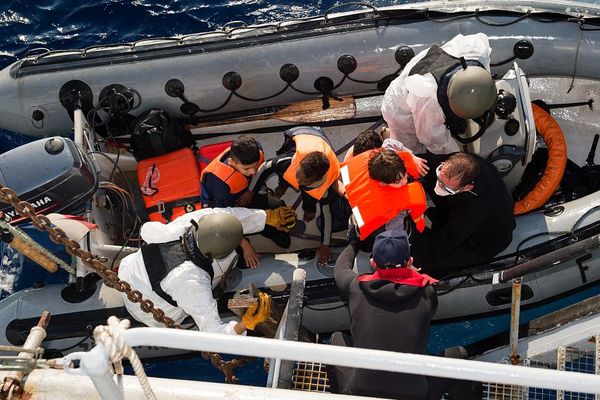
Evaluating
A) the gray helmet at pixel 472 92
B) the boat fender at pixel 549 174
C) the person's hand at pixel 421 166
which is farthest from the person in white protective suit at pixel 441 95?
the boat fender at pixel 549 174

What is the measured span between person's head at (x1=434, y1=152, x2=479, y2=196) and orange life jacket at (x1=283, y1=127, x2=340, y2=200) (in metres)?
0.58

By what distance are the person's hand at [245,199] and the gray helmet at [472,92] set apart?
1.24 metres

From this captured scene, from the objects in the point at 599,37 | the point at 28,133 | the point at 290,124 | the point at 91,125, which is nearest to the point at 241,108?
the point at 290,124

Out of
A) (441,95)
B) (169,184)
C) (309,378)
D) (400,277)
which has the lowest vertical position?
(309,378)

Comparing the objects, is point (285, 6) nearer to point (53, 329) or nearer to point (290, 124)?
point (290, 124)

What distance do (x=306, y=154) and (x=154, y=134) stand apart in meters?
1.27

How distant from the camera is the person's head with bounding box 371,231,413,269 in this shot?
2.90m

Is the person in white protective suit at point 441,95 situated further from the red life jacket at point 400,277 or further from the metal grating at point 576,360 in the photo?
the metal grating at point 576,360

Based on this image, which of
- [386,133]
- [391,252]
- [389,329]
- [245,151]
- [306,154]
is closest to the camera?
[389,329]

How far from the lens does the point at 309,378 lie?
309 cm

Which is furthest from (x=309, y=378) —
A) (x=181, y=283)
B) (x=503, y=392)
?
(x=503, y=392)

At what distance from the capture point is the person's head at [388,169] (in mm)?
3232

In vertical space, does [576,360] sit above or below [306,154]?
below

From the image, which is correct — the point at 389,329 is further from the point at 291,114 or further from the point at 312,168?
the point at 291,114
